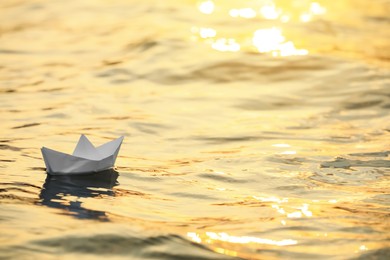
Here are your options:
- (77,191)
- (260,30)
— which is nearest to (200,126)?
(77,191)

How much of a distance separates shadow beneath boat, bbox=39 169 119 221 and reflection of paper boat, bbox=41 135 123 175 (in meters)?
0.03

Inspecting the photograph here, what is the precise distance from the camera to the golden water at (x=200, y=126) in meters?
3.11

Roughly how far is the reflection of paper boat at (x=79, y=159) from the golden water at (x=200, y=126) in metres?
0.07

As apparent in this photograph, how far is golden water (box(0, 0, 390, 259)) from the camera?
3105mm

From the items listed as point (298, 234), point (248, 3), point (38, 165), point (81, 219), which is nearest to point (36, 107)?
point (38, 165)

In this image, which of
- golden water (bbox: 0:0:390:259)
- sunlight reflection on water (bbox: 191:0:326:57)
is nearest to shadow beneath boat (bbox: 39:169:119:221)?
golden water (bbox: 0:0:390:259)

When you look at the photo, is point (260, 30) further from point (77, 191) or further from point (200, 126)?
point (77, 191)

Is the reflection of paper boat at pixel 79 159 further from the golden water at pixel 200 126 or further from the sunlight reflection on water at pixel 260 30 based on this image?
the sunlight reflection on water at pixel 260 30

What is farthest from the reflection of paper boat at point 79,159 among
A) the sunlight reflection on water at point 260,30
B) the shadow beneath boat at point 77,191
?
the sunlight reflection on water at point 260,30

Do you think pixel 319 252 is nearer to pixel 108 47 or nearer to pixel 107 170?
pixel 107 170

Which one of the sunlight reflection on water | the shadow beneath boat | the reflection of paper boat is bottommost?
the shadow beneath boat

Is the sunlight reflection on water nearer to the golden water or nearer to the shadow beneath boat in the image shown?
the golden water

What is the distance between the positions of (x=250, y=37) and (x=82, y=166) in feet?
11.7

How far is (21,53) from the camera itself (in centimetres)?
669
